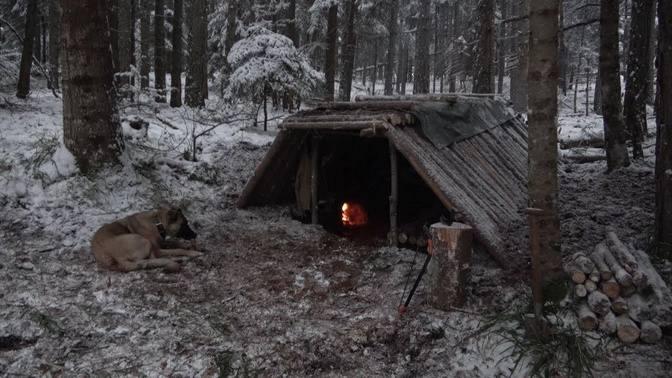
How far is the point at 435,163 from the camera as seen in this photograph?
22.0 feet

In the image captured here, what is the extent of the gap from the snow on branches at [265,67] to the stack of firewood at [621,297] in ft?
30.9

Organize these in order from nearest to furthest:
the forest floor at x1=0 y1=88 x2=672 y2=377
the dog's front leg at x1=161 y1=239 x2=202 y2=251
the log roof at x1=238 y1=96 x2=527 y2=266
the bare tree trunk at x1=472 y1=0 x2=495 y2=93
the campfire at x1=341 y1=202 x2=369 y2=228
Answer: the forest floor at x1=0 y1=88 x2=672 y2=377 → the log roof at x1=238 y1=96 x2=527 y2=266 → the dog's front leg at x1=161 y1=239 x2=202 y2=251 → the campfire at x1=341 y1=202 x2=369 y2=228 → the bare tree trunk at x1=472 y1=0 x2=495 y2=93

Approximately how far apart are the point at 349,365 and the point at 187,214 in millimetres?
4669

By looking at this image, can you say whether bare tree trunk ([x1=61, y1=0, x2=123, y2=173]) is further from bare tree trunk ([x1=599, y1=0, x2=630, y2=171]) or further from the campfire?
bare tree trunk ([x1=599, y1=0, x2=630, y2=171])

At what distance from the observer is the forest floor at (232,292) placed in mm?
4102

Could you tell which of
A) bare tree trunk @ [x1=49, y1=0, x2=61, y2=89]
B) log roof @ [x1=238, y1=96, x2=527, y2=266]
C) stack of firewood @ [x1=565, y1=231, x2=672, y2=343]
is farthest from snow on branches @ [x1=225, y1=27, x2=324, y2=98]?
bare tree trunk @ [x1=49, y1=0, x2=61, y2=89]

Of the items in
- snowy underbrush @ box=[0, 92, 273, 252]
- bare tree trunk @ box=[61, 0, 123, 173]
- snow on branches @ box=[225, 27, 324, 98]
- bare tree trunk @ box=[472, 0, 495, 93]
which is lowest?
snowy underbrush @ box=[0, 92, 273, 252]

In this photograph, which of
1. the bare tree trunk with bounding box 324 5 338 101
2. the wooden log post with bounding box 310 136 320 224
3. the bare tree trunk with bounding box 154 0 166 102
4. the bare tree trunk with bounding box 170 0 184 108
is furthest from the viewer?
the bare tree trunk with bounding box 154 0 166 102

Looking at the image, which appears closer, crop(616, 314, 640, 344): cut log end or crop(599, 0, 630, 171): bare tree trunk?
crop(616, 314, 640, 344): cut log end

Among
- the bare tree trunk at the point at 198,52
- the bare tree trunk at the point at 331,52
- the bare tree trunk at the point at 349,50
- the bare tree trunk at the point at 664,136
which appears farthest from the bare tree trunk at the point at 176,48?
the bare tree trunk at the point at 664,136

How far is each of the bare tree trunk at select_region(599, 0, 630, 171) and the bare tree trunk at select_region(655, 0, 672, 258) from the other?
12.0 ft

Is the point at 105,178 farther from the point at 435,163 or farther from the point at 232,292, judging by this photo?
the point at 435,163

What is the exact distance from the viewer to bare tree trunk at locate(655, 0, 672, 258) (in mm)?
4949

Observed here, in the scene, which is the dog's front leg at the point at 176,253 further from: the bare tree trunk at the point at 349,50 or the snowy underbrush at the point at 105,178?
the bare tree trunk at the point at 349,50
